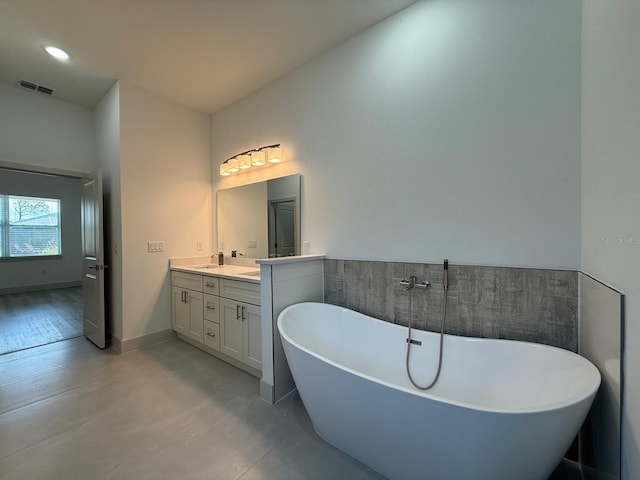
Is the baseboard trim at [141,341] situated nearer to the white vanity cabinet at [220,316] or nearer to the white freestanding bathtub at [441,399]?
the white vanity cabinet at [220,316]

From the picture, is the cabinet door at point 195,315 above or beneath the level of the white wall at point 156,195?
beneath

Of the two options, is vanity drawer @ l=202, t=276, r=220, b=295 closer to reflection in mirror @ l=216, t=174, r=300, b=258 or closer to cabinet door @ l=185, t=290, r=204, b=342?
cabinet door @ l=185, t=290, r=204, b=342

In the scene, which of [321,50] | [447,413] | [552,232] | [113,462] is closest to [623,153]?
[552,232]

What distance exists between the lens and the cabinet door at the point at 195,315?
2.76 m

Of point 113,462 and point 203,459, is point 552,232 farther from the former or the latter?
point 113,462

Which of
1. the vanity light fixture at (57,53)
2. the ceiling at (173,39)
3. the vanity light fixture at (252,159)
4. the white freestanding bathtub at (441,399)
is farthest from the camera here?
the vanity light fixture at (252,159)

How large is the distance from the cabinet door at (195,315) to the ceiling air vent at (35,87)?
2.63 m

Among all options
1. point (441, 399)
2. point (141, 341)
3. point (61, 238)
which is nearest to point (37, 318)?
point (141, 341)

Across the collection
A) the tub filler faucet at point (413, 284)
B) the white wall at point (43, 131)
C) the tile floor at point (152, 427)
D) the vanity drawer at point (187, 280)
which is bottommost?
the tile floor at point (152, 427)

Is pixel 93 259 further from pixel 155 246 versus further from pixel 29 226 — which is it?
pixel 29 226

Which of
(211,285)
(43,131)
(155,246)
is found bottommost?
(211,285)

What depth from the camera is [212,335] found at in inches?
104

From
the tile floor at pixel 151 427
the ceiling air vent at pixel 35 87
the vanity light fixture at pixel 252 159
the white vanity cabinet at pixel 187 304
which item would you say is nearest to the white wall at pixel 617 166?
the tile floor at pixel 151 427

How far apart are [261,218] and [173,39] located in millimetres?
1682
